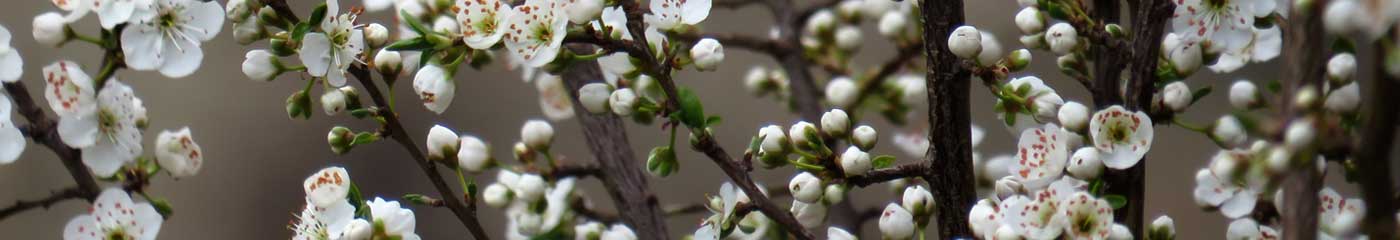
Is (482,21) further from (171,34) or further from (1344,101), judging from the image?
(1344,101)

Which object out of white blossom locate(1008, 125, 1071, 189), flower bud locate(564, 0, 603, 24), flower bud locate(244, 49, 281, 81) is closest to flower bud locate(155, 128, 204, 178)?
flower bud locate(244, 49, 281, 81)

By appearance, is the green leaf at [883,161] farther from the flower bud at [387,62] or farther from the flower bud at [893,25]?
the flower bud at [893,25]

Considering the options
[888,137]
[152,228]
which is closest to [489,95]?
[888,137]

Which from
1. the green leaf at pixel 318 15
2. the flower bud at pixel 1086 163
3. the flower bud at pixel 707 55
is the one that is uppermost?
the green leaf at pixel 318 15

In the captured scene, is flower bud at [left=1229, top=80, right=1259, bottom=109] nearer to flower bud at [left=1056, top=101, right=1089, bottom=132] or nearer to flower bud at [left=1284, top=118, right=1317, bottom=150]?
flower bud at [left=1056, top=101, right=1089, bottom=132]

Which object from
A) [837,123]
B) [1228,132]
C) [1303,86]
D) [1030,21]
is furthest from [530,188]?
[1303,86]

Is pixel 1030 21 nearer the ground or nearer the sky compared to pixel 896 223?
nearer the sky

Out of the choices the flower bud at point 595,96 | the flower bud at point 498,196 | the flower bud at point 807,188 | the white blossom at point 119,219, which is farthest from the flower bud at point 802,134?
the white blossom at point 119,219
